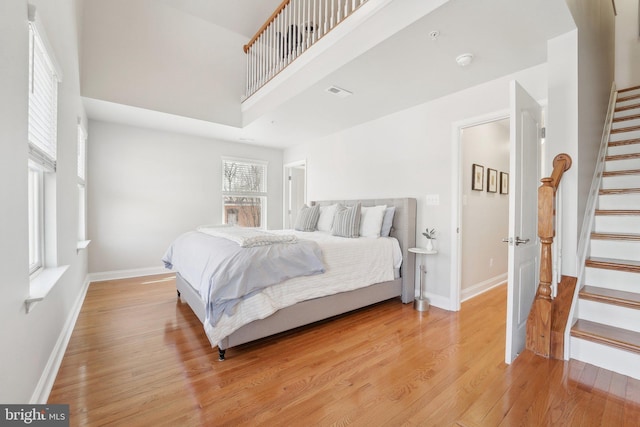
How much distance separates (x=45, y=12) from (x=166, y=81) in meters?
2.17

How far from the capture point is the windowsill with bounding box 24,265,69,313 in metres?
1.33

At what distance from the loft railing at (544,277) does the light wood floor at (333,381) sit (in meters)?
0.12

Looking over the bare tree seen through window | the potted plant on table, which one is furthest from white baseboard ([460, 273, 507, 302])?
the bare tree seen through window

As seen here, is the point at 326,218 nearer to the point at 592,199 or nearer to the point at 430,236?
the point at 430,236

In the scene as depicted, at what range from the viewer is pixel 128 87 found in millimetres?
3445

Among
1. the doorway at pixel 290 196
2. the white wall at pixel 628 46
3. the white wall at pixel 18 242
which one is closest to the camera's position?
the white wall at pixel 18 242

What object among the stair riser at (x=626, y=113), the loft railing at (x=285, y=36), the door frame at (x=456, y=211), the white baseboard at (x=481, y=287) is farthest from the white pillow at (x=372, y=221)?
the stair riser at (x=626, y=113)

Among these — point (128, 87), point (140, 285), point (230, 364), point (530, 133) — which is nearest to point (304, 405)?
point (230, 364)

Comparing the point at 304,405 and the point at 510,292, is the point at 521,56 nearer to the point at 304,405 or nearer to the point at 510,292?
the point at 510,292

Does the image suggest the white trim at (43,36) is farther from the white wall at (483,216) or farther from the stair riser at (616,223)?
the stair riser at (616,223)

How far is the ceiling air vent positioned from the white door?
1.59 m

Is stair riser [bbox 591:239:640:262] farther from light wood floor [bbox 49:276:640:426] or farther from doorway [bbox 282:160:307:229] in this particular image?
doorway [bbox 282:160:307:229]

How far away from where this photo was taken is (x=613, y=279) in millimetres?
2018

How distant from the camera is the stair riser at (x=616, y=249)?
206 centimetres
